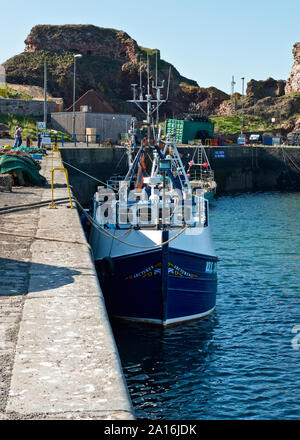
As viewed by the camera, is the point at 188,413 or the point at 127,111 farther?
the point at 127,111

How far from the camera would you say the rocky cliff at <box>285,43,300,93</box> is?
105 meters

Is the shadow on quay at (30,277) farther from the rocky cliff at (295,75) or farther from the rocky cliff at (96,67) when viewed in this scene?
the rocky cliff at (295,75)

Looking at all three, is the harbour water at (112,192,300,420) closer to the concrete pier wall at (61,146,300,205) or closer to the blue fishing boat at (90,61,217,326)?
the blue fishing boat at (90,61,217,326)

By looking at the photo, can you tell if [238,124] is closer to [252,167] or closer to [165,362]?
[252,167]

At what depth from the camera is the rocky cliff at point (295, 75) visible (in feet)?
343

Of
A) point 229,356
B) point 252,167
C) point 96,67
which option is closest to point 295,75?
point 96,67

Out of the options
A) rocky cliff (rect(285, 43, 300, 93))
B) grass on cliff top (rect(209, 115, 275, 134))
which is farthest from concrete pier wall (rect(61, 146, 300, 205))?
rocky cliff (rect(285, 43, 300, 93))

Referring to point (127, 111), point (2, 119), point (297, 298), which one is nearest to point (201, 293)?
point (297, 298)

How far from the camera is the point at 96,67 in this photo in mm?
102438

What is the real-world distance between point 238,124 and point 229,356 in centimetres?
7630

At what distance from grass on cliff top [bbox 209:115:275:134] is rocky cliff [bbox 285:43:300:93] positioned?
16.4 metres

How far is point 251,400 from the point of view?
1191 cm
